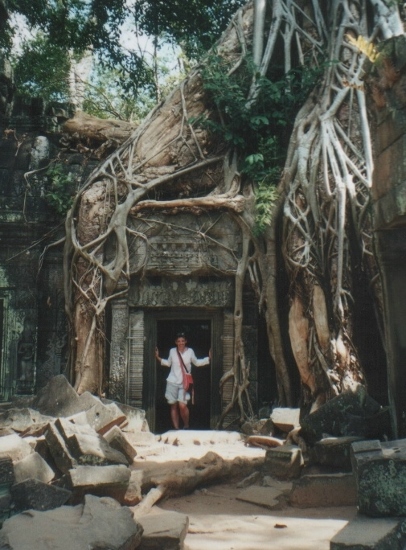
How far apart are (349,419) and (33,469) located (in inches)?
85.0

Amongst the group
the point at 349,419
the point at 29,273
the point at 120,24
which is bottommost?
the point at 349,419

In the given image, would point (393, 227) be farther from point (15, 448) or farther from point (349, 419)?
point (15, 448)

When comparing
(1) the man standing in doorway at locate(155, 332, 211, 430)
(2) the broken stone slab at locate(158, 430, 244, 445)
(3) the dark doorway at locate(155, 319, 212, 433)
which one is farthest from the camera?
(3) the dark doorway at locate(155, 319, 212, 433)

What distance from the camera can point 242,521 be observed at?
3.48 m

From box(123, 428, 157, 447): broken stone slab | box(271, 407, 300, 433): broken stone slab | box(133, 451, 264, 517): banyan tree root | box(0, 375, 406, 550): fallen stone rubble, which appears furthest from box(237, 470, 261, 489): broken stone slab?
box(123, 428, 157, 447): broken stone slab

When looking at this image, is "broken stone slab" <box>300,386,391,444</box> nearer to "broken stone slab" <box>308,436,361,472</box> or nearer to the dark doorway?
"broken stone slab" <box>308,436,361,472</box>

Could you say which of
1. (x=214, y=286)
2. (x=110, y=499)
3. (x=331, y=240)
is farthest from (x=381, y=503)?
(x=214, y=286)

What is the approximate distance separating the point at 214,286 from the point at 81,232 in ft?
5.62

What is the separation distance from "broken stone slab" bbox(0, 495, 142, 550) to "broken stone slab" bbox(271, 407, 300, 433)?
10.1ft

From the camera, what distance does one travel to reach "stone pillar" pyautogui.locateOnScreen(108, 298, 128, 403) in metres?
6.84

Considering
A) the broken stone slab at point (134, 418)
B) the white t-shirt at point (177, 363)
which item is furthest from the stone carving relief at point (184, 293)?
the broken stone slab at point (134, 418)

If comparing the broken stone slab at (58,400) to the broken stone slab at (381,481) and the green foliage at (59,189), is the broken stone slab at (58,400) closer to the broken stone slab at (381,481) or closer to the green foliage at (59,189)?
the green foliage at (59,189)

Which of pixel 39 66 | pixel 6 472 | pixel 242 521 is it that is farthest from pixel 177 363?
Answer: pixel 39 66

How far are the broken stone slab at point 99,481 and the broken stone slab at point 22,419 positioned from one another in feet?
5.57
